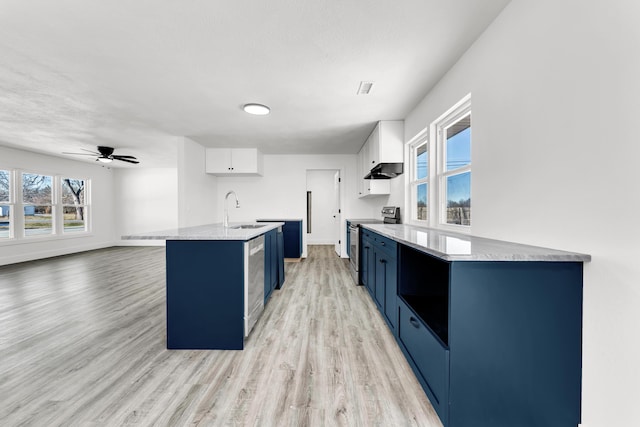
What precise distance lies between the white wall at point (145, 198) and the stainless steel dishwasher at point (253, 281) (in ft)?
21.5

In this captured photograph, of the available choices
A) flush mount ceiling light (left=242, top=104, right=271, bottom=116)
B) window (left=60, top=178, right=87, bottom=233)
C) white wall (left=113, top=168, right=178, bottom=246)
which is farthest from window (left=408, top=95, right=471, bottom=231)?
window (left=60, top=178, right=87, bottom=233)

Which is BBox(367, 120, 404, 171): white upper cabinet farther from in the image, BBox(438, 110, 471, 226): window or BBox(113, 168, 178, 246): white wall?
BBox(113, 168, 178, 246): white wall

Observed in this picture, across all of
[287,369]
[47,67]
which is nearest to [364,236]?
[287,369]

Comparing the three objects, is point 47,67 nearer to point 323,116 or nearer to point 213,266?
point 213,266

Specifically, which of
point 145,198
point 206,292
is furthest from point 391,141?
point 145,198

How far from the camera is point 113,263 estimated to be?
18.3 ft

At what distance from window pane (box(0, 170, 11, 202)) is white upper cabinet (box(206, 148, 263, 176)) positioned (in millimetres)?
4229

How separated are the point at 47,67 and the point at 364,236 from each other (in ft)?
12.1

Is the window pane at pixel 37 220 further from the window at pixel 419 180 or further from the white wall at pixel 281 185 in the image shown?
the window at pixel 419 180

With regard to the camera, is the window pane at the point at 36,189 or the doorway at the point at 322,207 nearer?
the window pane at the point at 36,189

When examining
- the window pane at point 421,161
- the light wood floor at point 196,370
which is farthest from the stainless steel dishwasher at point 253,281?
the window pane at point 421,161

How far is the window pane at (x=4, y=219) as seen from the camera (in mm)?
5414

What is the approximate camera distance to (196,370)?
1860 millimetres

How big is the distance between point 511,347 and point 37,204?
889cm
